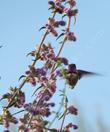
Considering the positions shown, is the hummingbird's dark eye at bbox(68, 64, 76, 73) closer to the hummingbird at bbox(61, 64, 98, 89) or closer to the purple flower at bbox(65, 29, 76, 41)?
the hummingbird at bbox(61, 64, 98, 89)

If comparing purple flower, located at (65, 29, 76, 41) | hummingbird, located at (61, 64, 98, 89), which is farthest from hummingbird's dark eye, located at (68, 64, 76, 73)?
purple flower, located at (65, 29, 76, 41)

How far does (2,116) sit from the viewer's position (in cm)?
352

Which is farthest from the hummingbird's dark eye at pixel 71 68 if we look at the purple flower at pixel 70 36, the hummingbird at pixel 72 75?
the purple flower at pixel 70 36

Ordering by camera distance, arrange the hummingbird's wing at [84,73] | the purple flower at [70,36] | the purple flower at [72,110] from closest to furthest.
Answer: the hummingbird's wing at [84,73] → the purple flower at [72,110] → the purple flower at [70,36]

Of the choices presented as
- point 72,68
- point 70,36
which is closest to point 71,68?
point 72,68

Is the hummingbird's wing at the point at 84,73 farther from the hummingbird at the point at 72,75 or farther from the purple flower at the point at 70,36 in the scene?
the purple flower at the point at 70,36

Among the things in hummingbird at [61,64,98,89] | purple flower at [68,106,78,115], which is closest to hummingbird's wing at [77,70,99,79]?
hummingbird at [61,64,98,89]

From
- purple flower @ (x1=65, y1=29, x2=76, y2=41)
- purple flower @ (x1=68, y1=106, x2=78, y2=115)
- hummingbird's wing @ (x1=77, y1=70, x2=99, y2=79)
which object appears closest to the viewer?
hummingbird's wing @ (x1=77, y1=70, x2=99, y2=79)

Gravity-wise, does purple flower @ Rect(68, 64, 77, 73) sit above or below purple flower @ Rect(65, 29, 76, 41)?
below

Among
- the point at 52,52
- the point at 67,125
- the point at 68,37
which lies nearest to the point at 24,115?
the point at 67,125

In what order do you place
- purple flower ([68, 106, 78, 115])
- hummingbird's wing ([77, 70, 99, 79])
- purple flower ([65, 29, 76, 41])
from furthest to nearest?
purple flower ([65, 29, 76, 41]) < purple flower ([68, 106, 78, 115]) < hummingbird's wing ([77, 70, 99, 79])

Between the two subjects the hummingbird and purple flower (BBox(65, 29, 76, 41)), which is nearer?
the hummingbird

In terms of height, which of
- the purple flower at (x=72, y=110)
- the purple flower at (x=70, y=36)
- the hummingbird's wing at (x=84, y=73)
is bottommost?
the purple flower at (x=72, y=110)

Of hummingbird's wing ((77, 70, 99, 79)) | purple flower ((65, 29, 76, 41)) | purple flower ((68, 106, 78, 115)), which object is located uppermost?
purple flower ((65, 29, 76, 41))
